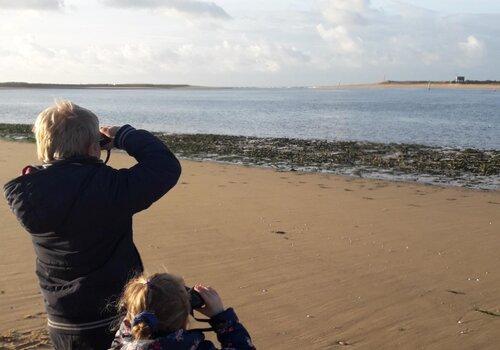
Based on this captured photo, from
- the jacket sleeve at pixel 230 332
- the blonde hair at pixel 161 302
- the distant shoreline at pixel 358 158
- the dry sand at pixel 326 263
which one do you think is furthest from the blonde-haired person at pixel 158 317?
the distant shoreline at pixel 358 158

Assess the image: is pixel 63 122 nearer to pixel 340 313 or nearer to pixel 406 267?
pixel 340 313

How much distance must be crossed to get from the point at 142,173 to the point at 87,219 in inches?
10.6

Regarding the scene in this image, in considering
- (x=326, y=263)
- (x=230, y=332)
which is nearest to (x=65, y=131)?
(x=230, y=332)

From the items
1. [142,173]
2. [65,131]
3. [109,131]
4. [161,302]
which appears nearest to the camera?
[161,302]

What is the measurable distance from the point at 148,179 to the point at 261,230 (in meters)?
5.68

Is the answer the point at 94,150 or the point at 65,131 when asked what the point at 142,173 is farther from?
the point at 65,131

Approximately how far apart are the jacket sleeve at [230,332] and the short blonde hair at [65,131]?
2.65ft

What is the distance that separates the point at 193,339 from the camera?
6.55ft

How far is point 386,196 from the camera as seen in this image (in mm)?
10945

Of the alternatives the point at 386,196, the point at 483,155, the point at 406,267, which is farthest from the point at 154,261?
the point at 483,155

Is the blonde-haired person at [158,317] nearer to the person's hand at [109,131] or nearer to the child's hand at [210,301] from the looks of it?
the child's hand at [210,301]

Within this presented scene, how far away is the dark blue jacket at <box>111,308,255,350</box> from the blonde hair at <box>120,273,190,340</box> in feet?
0.09

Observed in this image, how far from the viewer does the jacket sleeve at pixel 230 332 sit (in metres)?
2.13

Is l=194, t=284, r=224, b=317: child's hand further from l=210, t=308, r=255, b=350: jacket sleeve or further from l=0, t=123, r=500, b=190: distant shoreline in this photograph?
l=0, t=123, r=500, b=190: distant shoreline
